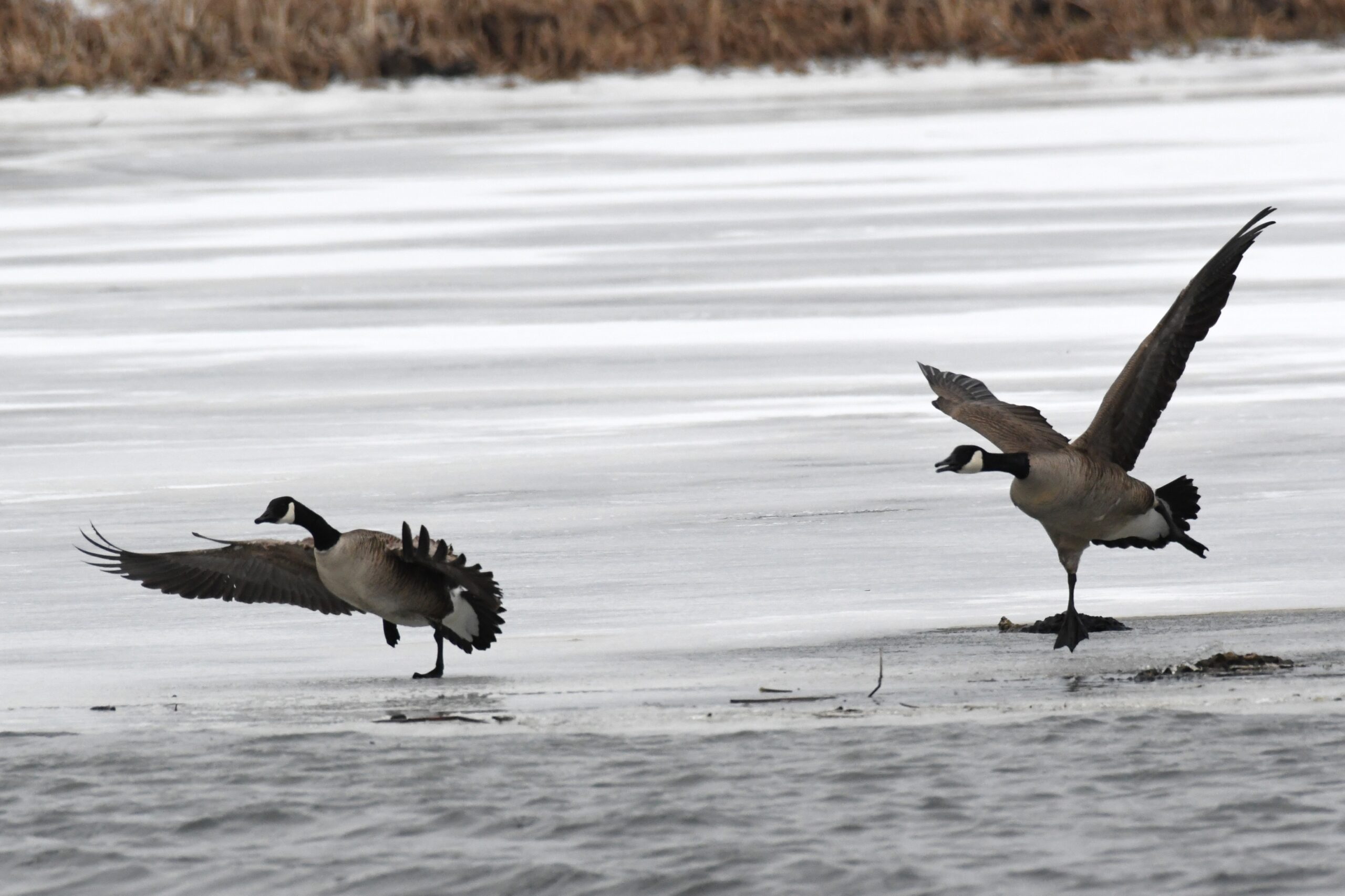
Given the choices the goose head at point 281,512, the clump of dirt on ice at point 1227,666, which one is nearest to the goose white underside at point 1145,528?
the clump of dirt on ice at point 1227,666

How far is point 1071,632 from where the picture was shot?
6613 mm

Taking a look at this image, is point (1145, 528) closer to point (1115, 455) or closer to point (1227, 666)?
point (1115, 455)

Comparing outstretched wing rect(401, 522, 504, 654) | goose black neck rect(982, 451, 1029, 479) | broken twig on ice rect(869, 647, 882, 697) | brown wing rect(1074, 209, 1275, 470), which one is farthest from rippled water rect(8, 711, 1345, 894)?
brown wing rect(1074, 209, 1275, 470)

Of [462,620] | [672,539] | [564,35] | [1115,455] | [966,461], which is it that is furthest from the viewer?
[564,35]

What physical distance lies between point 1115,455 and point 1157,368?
0.98 ft

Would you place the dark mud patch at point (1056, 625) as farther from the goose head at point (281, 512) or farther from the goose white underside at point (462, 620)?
the goose head at point (281, 512)

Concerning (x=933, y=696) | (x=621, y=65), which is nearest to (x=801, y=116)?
(x=621, y=65)

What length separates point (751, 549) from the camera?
796 centimetres

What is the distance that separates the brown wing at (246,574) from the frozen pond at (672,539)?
0.60 feet

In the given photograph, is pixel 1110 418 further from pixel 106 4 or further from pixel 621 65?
pixel 106 4

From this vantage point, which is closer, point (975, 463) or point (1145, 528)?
point (975, 463)

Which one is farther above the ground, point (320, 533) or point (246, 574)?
point (320, 533)

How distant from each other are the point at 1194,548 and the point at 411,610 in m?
2.40

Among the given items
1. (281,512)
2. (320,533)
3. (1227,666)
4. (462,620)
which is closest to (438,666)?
(462,620)
